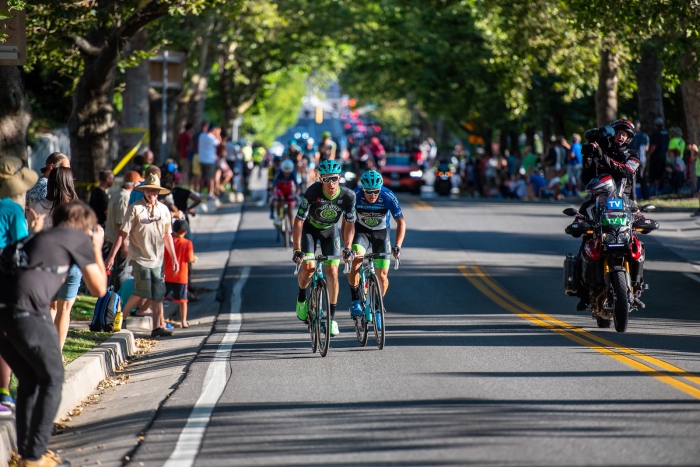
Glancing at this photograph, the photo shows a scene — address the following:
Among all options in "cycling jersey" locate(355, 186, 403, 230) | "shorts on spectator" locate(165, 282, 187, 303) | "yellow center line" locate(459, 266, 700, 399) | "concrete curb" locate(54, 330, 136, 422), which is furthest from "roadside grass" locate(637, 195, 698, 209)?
"concrete curb" locate(54, 330, 136, 422)

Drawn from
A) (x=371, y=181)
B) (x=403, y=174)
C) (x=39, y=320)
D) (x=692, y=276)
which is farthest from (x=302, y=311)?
(x=403, y=174)

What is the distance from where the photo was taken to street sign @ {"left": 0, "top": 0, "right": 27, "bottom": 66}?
11820 mm

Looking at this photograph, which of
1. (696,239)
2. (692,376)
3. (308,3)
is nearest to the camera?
(692,376)

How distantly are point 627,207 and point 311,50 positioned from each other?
123 feet

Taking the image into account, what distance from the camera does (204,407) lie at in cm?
913

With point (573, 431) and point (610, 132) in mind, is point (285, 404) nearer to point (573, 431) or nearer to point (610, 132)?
point (573, 431)

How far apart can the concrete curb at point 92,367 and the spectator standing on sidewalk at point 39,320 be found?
136 centimetres

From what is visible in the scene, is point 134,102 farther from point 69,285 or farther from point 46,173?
point 69,285

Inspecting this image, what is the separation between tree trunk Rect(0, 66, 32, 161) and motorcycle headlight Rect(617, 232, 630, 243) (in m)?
7.61

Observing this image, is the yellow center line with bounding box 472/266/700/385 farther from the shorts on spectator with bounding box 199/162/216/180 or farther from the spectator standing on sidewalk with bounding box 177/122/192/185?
the spectator standing on sidewalk with bounding box 177/122/192/185

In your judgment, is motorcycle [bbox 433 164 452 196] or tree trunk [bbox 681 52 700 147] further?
motorcycle [bbox 433 164 452 196]

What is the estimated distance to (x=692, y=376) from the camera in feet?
32.2

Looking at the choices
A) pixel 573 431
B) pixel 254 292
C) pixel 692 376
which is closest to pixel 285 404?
pixel 573 431

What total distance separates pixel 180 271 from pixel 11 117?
2986 millimetres
